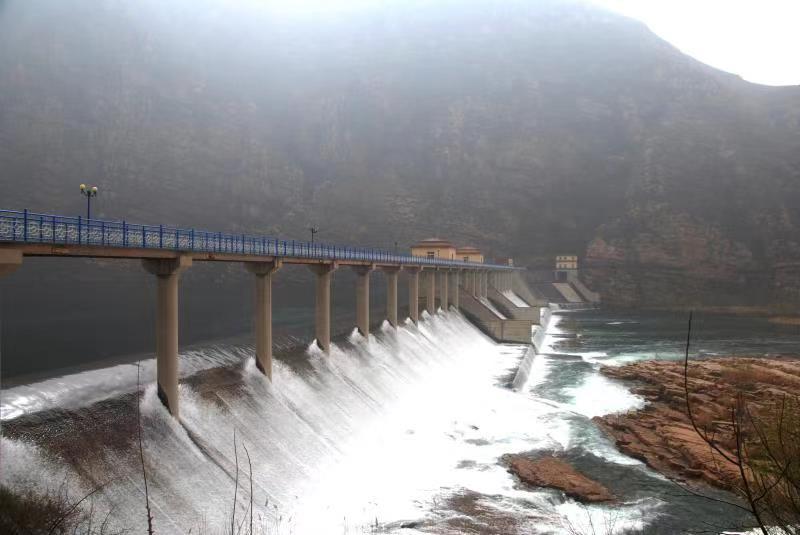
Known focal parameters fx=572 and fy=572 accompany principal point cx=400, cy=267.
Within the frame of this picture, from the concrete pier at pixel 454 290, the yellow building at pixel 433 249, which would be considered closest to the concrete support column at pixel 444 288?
the concrete pier at pixel 454 290

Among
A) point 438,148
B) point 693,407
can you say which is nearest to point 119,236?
point 693,407

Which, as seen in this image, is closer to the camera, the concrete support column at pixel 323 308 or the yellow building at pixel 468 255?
the concrete support column at pixel 323 308

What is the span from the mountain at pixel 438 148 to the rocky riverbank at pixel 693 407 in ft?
264

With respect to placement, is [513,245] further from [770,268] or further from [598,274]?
[770,268]

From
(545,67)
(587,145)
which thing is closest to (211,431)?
(587,145)

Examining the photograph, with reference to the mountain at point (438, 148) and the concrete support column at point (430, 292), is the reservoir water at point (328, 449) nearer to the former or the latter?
the concrete support column at point (430, 292)

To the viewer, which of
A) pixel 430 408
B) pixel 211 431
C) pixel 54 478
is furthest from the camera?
pixel 430 408

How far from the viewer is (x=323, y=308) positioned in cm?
3434

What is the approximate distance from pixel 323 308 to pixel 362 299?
6.66 meters

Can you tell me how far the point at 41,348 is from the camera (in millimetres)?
39031

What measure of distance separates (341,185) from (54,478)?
14390 cm

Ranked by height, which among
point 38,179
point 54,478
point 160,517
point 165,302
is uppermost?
point 38,179

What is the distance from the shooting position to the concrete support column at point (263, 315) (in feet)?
87.8

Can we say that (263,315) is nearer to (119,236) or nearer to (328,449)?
(328,449)
